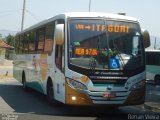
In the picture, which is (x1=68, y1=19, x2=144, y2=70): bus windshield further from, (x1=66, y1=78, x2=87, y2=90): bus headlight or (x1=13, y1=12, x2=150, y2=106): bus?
(x1=66, y1=78, x2=87, y2=90): bus headlight

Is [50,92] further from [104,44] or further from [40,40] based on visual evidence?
[104,44]

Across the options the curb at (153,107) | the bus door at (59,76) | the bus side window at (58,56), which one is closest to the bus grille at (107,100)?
the bus door at (59,76)

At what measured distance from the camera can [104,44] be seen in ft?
43.8

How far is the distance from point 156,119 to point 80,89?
2.35 m

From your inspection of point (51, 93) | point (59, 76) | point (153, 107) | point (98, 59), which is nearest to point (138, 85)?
point (98, 59)

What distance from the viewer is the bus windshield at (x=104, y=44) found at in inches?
515

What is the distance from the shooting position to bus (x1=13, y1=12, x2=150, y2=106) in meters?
12.9

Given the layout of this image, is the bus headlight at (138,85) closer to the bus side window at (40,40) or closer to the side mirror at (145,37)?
the side mirror at (145,37)

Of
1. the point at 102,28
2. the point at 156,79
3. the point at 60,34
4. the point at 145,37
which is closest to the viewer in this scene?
the point at 60,34

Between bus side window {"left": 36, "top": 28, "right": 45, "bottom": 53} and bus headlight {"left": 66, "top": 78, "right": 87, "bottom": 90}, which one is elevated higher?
bus side window {"left": 36, "top": 28, "right": 45, "bottom": 53}

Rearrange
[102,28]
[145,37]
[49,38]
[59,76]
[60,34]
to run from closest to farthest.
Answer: [60,34] < [102,28] < [59,76] < [145,37] < [49,38]

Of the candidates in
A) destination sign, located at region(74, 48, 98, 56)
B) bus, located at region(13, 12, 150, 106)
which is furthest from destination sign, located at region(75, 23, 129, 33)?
destination sign, located at region(74, 48, 98, 56)

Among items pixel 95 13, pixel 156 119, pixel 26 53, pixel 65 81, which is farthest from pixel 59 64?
pixel 26 53

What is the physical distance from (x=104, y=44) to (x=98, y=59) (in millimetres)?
561
